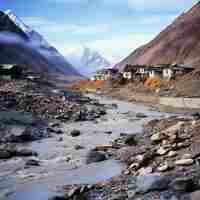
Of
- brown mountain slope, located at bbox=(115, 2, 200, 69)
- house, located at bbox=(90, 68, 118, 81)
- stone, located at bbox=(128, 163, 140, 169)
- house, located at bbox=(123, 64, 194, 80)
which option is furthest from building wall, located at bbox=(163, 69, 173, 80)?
stone, located at bbox=(128, 163, 140, 169)

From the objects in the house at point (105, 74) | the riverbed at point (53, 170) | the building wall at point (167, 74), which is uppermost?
the house at point (105, 74)

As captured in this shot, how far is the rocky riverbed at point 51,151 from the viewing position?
1244 cm

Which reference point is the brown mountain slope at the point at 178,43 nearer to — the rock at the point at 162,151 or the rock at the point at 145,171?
the rock at the point at 162,151

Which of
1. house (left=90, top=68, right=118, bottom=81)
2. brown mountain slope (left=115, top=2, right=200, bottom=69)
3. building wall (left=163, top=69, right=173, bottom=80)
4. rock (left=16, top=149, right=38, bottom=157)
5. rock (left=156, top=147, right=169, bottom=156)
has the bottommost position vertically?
rock (left=16, top=149, right=38, bottom=157)

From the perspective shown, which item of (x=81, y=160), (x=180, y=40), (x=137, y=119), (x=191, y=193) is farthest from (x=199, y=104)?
(x=180, y=40)

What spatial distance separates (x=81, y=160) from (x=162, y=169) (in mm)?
4804

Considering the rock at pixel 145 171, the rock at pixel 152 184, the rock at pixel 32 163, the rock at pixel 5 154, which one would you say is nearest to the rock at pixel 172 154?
the rock at pixel 145 171

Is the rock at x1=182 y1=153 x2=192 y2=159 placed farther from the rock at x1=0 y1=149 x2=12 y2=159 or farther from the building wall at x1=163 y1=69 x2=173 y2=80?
the building wall at x1=163 y1=69 x2=173 y2=80

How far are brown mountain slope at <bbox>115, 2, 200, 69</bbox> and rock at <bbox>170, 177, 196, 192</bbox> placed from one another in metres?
96.8

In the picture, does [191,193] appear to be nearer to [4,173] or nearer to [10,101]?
[4,173]

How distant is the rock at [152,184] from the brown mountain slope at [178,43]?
9628cm

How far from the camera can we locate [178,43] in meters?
120

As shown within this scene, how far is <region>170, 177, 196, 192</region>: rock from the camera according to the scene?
965cm

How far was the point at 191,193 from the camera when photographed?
9234mm
